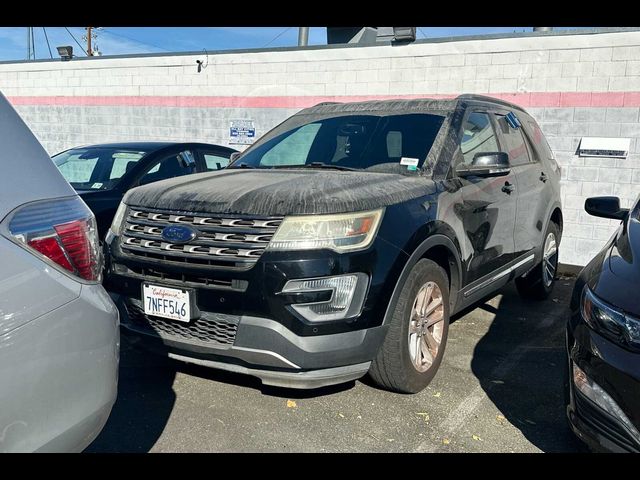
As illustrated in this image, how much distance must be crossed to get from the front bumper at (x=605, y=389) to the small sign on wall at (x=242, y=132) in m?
8.31

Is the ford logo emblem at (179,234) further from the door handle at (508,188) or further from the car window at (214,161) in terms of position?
the car window at (214,161)

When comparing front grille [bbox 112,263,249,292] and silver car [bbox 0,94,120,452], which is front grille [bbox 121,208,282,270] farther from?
silver car [bbox 0,94,120,452]

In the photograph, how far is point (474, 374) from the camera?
3793 mm

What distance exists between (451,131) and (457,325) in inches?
73.7

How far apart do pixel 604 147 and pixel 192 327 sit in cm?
642

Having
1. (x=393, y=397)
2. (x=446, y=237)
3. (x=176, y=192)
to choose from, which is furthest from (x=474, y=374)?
(x=176, y=192)

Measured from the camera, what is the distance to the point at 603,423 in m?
2.25

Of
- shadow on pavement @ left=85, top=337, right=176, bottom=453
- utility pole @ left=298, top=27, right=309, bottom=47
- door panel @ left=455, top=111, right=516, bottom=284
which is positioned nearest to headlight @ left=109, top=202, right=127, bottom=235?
shadow on pavement @ left=85, top=337, right=176, bottom=453

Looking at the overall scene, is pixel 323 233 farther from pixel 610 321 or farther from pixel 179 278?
pixel 610 321

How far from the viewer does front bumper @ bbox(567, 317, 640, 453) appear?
2.12m

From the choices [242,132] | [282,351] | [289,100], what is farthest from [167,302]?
[242,132]

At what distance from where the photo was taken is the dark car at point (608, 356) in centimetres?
214

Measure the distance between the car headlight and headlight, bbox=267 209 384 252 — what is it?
107 centimetres

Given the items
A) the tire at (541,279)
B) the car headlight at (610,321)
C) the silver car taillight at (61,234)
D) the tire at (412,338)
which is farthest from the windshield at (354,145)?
the tire at (541,279)
